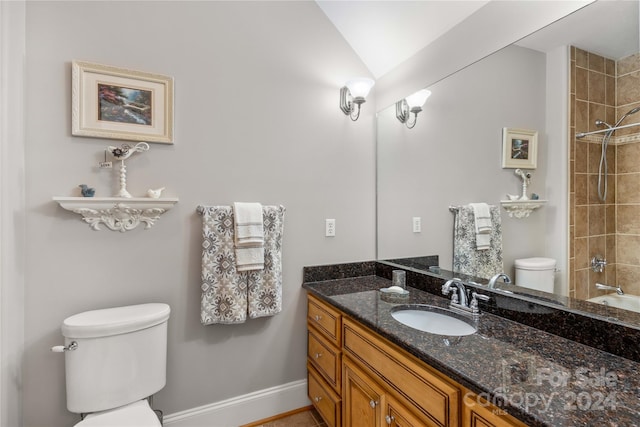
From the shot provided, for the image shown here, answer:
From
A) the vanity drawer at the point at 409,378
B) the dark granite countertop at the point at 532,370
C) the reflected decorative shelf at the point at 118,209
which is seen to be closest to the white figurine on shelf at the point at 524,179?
the dark granite countertop at the point at 532,370

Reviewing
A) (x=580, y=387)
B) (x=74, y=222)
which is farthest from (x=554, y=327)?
(x=74, y=222)

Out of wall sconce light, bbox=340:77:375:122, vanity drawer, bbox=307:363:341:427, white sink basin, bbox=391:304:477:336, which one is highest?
wall sconce light, bbox=340:77:375:122

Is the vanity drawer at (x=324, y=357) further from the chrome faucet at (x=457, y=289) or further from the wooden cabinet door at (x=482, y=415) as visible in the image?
the wooden cabinet door at (x=482, y=415)

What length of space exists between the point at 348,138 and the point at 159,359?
1.71m

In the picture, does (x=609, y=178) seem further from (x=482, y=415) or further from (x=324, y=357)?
(x=324, y=357)

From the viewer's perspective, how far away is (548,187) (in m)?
1.28

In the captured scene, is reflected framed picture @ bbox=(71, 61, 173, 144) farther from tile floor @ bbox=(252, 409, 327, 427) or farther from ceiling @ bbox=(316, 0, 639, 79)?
tile floor @ bbox=(252, 409, 327, 427)

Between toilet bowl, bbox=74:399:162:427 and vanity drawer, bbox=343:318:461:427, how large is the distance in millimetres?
917

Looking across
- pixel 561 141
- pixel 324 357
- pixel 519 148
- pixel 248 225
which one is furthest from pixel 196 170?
pixel 561 141

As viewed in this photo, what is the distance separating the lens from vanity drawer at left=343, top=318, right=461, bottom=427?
942 millimetres

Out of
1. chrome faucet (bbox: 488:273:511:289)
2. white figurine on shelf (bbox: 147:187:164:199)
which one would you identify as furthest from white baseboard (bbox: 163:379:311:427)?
chrome faucet (bbox: 488:273:511:289)

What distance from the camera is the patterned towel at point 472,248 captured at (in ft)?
4.99

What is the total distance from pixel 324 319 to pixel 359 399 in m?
0.47

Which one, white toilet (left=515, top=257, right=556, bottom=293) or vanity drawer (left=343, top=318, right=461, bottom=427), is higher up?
white toilet (left=515, top=257, right=556, bottom=293)
